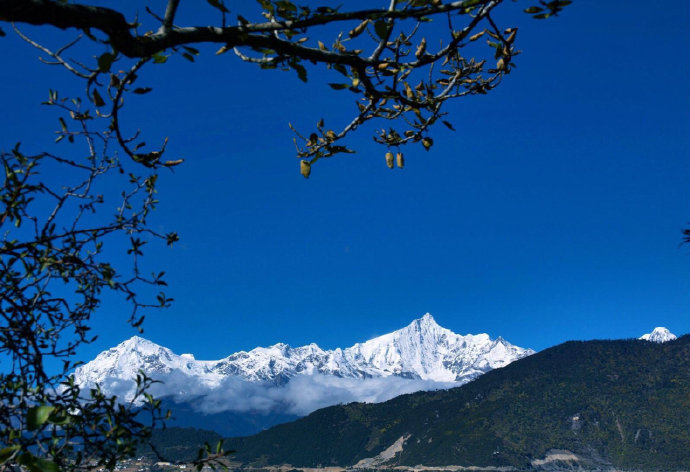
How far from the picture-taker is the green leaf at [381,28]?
2.57 meters

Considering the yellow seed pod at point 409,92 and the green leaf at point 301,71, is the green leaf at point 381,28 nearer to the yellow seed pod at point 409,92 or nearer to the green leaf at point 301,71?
the green leaf at point 301,71

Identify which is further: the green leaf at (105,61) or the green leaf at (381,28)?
the green leaf at (381,28)

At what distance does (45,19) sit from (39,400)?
2.96m

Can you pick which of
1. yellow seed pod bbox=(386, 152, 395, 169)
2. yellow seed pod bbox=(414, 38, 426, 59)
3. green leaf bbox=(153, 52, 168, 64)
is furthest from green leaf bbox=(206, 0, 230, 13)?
yellow seed pod bbox=(386, 152, 395, 169)

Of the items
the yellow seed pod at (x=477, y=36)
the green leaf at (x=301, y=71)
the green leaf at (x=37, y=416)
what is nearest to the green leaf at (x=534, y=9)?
the yellow seed pod at (x=477, y=36)

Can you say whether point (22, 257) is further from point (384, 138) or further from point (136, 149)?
point (384, 138)

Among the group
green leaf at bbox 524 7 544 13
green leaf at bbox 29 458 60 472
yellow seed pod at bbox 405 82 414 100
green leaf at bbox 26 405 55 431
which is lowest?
green leaf at bbox 29 458 60 472

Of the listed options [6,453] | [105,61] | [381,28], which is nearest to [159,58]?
[105,61]

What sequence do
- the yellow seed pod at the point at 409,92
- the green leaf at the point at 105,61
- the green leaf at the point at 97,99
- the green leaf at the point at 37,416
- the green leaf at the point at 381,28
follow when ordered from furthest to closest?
1. the yellow seed pod at the point at 409,92
2. the green leaf at the point at 97,99
3. the green leaf at the point at 381,28
4. the green leaf at the point at 105,61
5. the green leaf at the point at 37,416

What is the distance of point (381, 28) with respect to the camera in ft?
8.54

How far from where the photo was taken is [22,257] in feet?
12.1

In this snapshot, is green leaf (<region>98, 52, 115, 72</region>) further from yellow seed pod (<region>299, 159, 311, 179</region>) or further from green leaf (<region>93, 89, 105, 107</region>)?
yellow seed pod (<region>299, 159, 311, 179</region>)

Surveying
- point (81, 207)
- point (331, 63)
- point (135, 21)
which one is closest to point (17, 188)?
point (81, 207)

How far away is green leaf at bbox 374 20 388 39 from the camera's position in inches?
101
